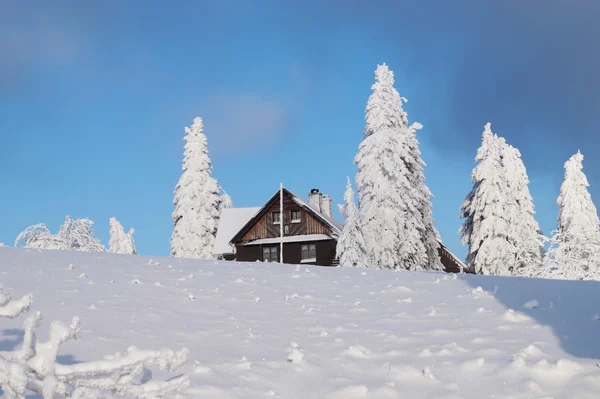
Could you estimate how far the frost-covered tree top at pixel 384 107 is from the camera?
35406 millimetres

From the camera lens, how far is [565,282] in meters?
11.9

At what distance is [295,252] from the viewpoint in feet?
135

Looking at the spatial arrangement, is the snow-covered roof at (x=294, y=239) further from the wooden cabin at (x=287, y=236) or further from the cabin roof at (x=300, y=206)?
the cabin roof at (x=300, y=206)

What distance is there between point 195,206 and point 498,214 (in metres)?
22.7

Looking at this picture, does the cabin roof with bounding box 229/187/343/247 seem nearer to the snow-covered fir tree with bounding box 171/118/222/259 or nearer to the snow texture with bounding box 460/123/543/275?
the snow-covered fir tree with bounding box 171/118/222/259

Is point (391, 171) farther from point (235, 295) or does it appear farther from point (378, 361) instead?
point (378, 361)

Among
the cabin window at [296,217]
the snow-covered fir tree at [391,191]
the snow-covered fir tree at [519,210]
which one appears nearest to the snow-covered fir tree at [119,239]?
the cabin window at [296,217]

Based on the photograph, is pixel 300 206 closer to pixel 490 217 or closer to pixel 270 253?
pixel 270 253

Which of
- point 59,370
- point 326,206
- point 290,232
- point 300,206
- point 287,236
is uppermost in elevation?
point 326,206

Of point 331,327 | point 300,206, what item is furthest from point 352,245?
point 331,327

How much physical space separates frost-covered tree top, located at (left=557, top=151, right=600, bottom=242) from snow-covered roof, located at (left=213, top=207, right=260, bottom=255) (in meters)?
23.0

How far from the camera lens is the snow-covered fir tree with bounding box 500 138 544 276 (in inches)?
1441

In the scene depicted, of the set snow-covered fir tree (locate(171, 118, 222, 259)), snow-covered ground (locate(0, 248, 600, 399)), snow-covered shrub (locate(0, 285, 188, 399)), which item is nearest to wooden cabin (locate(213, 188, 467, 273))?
snow-covered fir tree (locate(171, 118, 222, 259))

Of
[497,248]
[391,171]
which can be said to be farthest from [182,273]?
[497,248]
